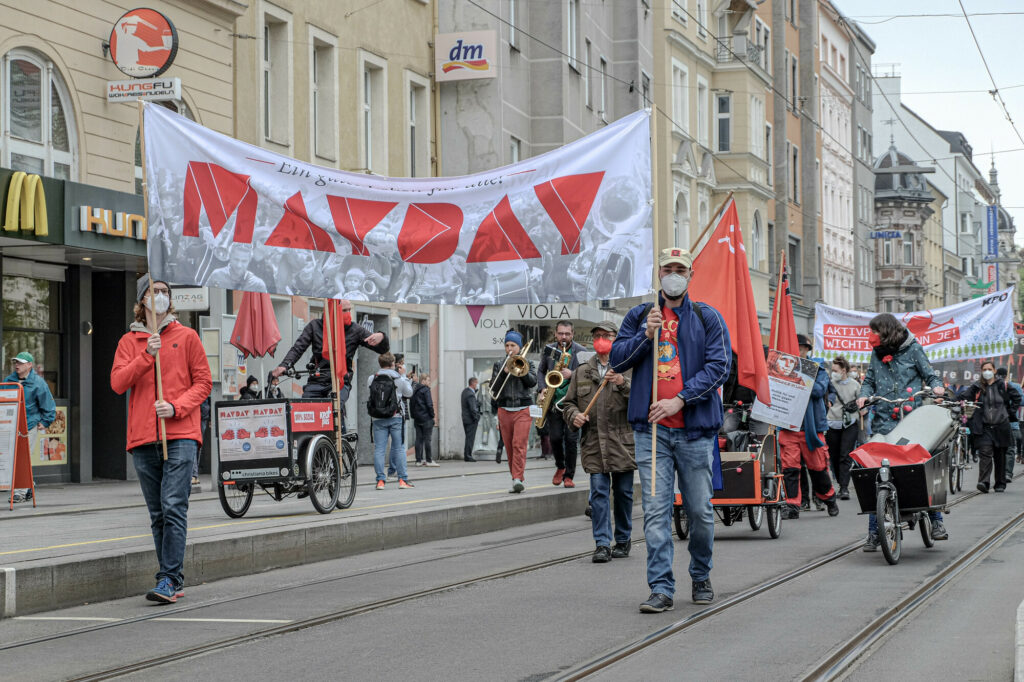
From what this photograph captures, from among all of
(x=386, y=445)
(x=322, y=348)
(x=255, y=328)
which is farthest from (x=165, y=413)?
(x=255, y=328)

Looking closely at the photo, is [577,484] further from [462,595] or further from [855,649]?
[855,649]

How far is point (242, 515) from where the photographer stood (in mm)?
13969

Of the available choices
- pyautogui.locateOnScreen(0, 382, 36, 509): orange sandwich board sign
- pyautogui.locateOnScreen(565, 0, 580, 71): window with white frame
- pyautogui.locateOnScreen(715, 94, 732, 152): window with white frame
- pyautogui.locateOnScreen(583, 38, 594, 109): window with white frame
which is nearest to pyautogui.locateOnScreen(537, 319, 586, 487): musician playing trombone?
pyautogui.locateOnScreen(0, 382, 36, 509): orange sandwich board sign

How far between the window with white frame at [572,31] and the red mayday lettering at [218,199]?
24.9m

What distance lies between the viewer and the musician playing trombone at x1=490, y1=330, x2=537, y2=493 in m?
16.8

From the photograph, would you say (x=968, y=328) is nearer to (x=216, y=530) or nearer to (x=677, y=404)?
(x=216, y=530)

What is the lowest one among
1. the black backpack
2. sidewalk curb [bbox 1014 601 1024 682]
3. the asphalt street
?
the asphalt street

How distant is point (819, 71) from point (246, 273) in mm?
55736

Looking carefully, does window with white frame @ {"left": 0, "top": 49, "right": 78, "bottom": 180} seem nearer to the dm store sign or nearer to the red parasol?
the red parasol

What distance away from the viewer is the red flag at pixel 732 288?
10.3 meters

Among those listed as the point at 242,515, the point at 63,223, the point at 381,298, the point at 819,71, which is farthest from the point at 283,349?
the point at 819,71

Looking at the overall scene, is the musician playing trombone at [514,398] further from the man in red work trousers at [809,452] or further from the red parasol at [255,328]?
the red parasol at [255,328]

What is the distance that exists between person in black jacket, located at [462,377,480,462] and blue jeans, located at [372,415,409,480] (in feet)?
35.5

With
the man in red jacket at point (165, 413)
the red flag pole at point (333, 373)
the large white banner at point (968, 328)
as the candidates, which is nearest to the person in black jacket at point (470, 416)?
the large white banner at point (968, 328)
